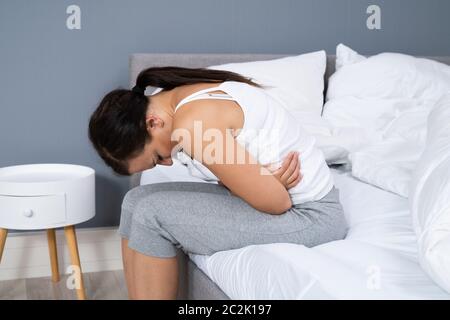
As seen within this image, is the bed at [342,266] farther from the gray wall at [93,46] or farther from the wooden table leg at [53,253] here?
the gray wall at [93,46]

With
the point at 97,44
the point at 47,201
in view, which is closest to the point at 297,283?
the point at 47,201

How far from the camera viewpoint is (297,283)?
1.05 meters

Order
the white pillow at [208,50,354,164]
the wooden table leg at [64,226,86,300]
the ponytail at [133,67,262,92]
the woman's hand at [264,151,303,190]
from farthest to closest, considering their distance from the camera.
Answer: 1. the white pillow at [208,50,354,164]
2. the wooden table leg at [64,226,86,300]
3. the ponytail at [133,67,262,92]
4. the woman's hand at [264,151,303,190]

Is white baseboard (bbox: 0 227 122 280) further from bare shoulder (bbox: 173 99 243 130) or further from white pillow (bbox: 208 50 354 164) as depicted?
bare shoulder (bbox: 173 99 243 130)

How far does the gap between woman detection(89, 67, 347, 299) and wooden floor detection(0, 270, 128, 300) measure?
0.79 metres

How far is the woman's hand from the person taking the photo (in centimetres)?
126

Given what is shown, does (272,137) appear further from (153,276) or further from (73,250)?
(73,250)

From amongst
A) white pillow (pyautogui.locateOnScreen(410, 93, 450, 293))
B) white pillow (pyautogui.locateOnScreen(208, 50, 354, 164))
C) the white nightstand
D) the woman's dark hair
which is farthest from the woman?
white pillow (pyautogui.locateOnScreen(208, 50, 354, 164))

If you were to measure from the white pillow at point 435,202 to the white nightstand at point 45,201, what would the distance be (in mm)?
1117

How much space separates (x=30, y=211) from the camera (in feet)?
5.97

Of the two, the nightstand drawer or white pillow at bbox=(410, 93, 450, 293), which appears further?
the nightstand drawer

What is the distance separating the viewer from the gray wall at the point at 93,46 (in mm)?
2158

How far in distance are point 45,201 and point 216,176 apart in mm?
809

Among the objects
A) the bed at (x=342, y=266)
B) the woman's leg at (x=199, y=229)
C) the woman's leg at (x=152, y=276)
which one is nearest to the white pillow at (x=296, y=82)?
the bed at (x=342, y=266)
